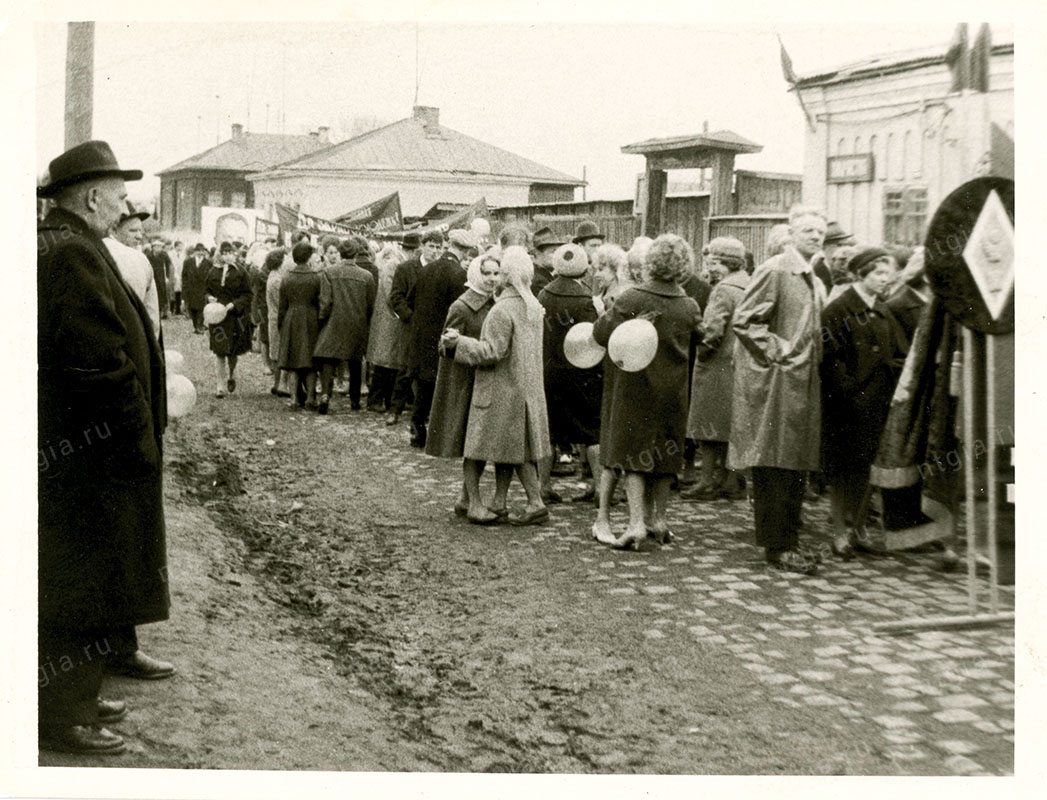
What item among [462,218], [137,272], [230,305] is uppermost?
[462,218]

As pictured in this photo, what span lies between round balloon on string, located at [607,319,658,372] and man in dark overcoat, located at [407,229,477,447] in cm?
473

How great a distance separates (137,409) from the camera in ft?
14.6

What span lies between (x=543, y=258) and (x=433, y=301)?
182cm

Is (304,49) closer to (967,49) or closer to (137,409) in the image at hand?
(137,409)

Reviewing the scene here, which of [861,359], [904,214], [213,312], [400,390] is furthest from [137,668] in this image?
[213,312]

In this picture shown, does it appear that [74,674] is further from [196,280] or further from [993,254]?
[196,280]

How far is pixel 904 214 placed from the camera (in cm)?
850

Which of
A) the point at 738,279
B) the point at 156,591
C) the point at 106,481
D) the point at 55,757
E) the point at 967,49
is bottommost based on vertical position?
the point at 55,757

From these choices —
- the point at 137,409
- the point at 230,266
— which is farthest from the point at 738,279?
the point at 230,266

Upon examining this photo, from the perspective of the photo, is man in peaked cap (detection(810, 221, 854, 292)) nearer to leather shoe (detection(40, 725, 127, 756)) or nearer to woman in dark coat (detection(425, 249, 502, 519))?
woman in dark coat (detection(425, 249, 502, 519))

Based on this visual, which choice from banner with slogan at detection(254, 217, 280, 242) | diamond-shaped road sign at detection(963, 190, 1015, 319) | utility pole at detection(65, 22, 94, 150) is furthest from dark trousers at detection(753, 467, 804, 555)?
banner with slogan at detection(254, 217, 280, 242)

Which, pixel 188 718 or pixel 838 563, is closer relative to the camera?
pixel 188 718

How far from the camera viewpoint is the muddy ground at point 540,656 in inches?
184

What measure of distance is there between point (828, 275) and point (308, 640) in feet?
15.2
